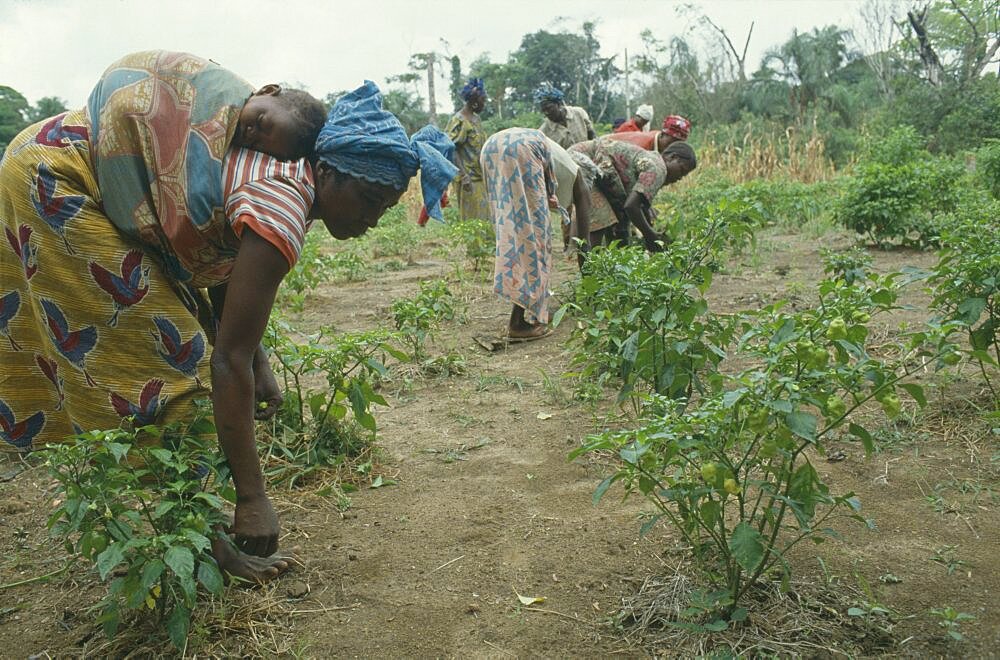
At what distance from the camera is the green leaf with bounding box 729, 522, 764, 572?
170 cm

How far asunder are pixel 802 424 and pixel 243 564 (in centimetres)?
148

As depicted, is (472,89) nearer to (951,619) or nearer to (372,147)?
(372,147)

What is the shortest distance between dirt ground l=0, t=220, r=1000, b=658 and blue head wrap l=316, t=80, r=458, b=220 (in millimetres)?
1125

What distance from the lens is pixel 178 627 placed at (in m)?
1.84

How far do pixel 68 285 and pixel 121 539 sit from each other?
61cm

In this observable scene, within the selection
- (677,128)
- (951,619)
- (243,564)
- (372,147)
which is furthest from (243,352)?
(677,128)

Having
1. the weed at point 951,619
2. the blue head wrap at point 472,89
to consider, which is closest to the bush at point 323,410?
the weed at point 951,619

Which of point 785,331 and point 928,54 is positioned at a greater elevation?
point 928,54

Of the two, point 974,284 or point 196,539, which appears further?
point 974,284

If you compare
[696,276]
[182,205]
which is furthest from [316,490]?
[696,276]

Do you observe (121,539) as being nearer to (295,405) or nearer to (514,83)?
(295,405)

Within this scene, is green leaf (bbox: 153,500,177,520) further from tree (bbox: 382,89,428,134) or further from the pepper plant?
tree (bbox: 382,89,428,134)

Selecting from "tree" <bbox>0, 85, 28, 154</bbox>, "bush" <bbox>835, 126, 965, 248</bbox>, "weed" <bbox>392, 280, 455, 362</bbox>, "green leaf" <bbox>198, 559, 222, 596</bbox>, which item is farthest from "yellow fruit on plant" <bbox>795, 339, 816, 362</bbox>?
"tree" <bbox>0, 85, 28, 154</bbox>

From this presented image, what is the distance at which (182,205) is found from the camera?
6.17 ft
